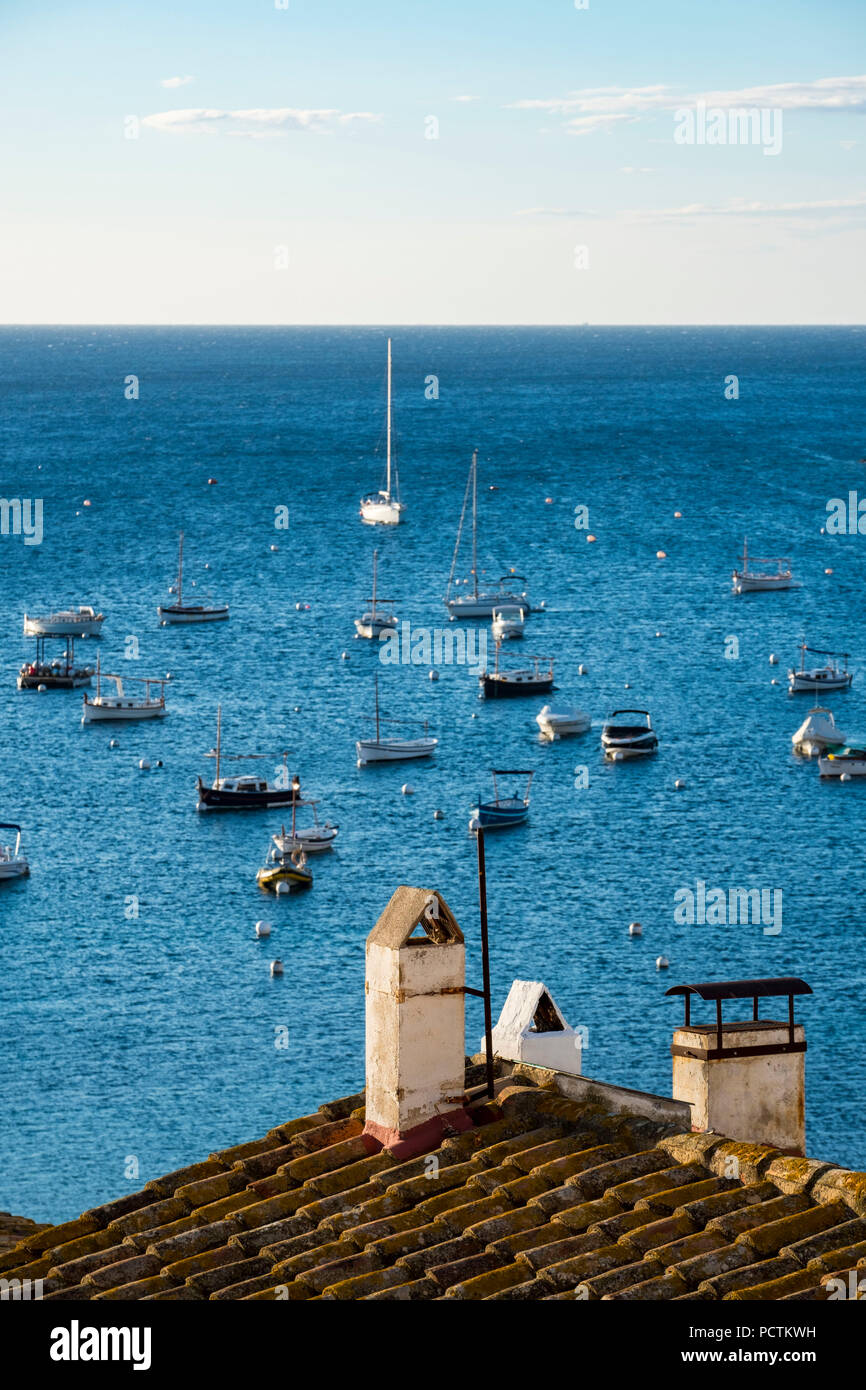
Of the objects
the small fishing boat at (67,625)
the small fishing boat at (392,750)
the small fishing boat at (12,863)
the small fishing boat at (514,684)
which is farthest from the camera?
the small fishing boat at (67,625)

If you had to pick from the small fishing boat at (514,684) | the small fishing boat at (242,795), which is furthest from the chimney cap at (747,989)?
the small fishing boat at (514,684)

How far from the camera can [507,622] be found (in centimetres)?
15412

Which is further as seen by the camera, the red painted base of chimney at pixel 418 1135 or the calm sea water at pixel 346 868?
the calm sea water at pixel 346 868

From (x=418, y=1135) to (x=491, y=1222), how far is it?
1.85 metres

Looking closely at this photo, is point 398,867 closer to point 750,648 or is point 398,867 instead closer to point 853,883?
point 853,883

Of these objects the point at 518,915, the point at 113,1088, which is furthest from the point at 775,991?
the point at 518,915

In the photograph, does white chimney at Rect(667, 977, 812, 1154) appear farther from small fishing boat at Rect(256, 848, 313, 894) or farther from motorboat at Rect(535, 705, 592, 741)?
motorboat at Rect(535, 705, 592, 741)

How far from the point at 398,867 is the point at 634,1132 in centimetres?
8136

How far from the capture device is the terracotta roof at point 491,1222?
1560cm

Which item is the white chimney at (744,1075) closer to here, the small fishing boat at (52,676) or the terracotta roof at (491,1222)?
the terracotta roof at (491,1222)

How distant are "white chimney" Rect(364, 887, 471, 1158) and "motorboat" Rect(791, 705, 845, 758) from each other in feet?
346

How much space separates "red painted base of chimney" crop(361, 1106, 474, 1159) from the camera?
717 inches

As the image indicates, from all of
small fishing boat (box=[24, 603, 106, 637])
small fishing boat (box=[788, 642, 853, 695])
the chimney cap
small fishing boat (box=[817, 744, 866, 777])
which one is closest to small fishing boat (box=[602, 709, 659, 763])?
small fishing boat (box=[817, 744, 866, 777])

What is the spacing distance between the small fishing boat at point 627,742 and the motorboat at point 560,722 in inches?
91.1
